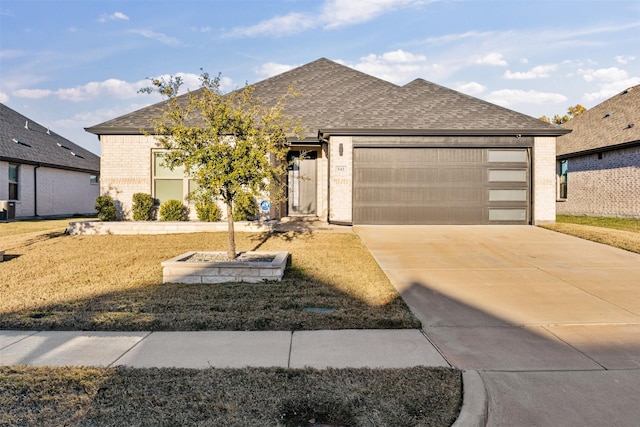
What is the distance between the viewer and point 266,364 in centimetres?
359

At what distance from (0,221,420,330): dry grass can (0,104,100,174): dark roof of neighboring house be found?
12.2m

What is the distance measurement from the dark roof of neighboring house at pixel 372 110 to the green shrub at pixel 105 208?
2.40 m

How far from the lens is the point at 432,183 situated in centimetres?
1359

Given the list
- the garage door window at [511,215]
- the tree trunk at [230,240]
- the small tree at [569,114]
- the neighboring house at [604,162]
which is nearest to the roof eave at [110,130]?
the tree trunk at [230,240]

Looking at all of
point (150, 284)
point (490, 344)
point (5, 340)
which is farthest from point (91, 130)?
→ point (490, 344)

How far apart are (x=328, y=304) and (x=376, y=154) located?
902cm

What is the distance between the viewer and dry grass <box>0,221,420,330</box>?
465 cm

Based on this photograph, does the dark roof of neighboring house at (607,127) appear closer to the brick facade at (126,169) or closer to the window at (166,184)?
the window at (166,184)

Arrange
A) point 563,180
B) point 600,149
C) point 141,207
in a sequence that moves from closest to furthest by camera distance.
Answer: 1. point 141,207
2. point 600,149
3. point 563,180

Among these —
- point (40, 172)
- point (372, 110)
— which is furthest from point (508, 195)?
point (40, 172)

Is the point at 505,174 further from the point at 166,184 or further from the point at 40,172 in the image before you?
the point at 40,172

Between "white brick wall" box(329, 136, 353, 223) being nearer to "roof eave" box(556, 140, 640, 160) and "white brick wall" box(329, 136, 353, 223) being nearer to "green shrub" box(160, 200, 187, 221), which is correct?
"green shrub" box(160, 200, 187, 221)

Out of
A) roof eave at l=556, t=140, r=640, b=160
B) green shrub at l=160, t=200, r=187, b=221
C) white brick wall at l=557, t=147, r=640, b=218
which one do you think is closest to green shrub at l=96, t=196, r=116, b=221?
green shrub at l=160, t=200, r=187, b=221

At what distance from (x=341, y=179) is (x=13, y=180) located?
16.6 metres
